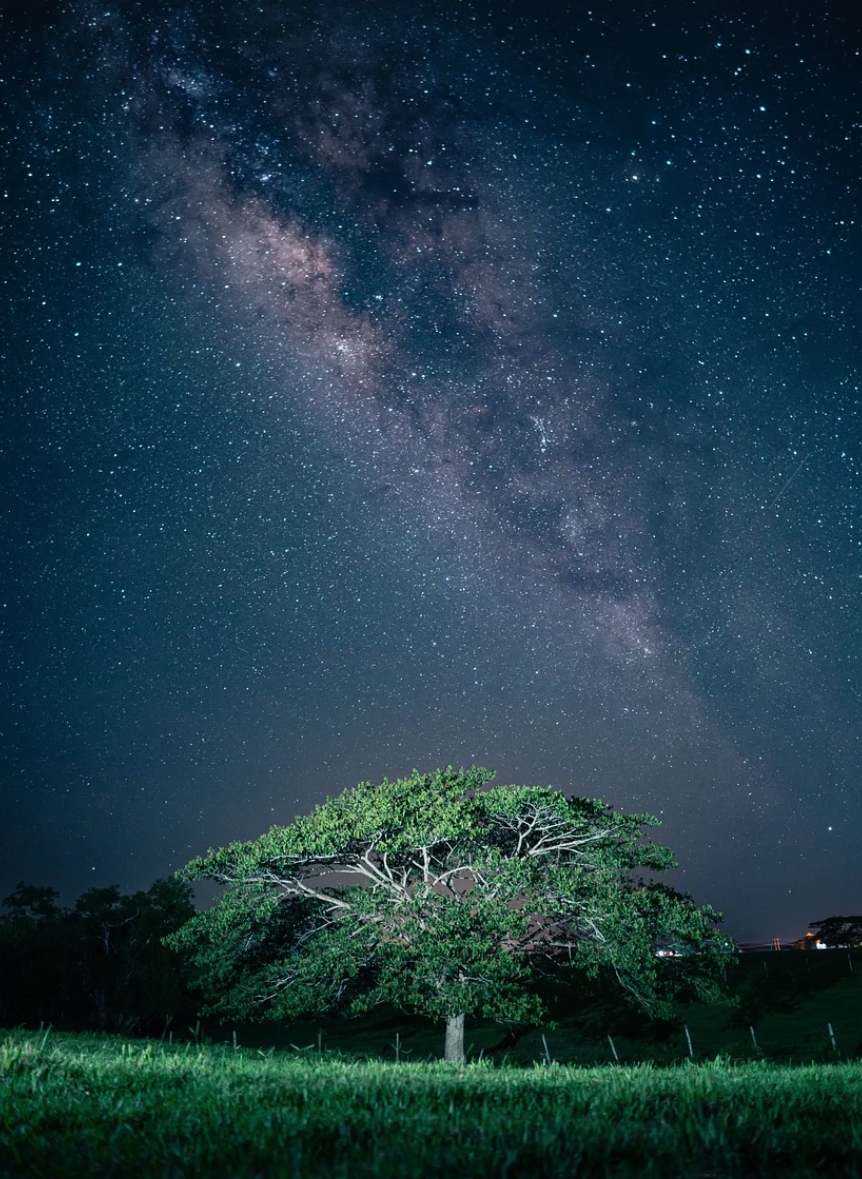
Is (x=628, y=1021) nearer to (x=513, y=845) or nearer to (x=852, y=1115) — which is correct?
(x=513, y=845)

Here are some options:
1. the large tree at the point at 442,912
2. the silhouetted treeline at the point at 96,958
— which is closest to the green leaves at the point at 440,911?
the large tree at the point at 442,912

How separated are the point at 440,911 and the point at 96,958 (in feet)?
136

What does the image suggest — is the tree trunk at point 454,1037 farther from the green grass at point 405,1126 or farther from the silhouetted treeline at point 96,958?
the silhouetted treeline at point 96,958

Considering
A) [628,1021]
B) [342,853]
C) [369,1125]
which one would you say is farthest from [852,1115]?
[628,1021]

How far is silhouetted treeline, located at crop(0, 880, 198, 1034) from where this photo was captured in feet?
159

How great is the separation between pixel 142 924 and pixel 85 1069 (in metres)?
49.2

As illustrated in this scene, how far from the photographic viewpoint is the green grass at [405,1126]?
3004 millimetres

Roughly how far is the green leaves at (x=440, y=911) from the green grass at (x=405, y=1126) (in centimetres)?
1406

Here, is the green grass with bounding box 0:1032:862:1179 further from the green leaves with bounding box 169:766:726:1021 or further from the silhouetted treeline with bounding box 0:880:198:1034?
the silhouetted treeline with bounding box 0:880:198:1034

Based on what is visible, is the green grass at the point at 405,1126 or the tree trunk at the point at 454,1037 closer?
the green grass at the point at 405,1126

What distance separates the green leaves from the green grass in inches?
553

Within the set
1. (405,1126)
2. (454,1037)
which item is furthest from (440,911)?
(405,1126)

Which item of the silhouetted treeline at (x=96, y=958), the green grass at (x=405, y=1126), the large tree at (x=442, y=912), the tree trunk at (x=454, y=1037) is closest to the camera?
the green grass at (x=405, y=1126)

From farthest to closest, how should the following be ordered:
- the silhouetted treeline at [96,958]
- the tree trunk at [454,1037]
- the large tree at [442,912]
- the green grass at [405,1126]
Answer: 1. the silhouetted treeline at [96,958]
2. the tree trunk at [454,1037]
3. the large tree at [442,912]
4. the green grass at [405,1126]
